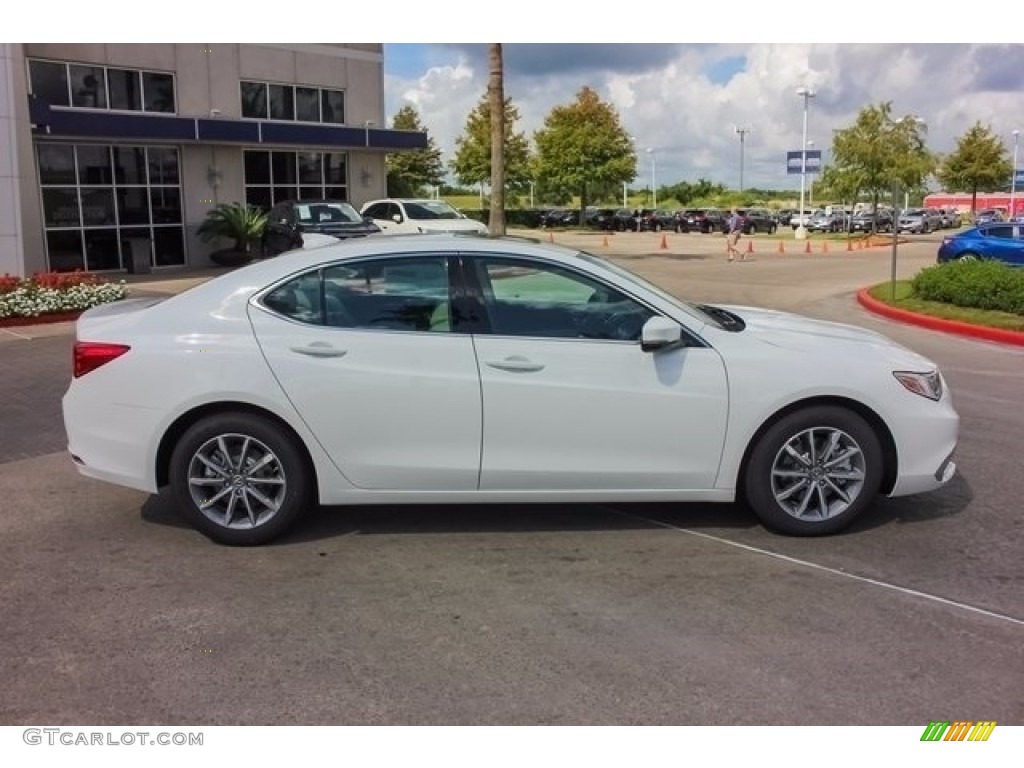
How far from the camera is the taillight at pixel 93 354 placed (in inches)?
187

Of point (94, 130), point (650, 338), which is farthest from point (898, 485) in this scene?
point (94, 130)

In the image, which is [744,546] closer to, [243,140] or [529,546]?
[529,546]

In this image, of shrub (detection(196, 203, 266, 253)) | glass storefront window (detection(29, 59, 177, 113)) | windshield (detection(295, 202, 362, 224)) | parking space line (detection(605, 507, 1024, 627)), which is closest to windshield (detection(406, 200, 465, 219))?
windshield (detection(295, 202, 362, 224))

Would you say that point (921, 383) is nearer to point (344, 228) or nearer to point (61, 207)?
point (344, 228)

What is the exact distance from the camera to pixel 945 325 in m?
13.4

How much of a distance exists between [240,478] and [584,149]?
55.4 meters

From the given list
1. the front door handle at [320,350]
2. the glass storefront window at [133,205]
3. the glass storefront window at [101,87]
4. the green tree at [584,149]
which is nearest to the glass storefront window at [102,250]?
the glass storefront window at [133,205]

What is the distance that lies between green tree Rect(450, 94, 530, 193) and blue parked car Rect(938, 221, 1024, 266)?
37716mm

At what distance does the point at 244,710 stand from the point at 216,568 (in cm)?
139

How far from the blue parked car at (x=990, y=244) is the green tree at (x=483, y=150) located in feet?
124

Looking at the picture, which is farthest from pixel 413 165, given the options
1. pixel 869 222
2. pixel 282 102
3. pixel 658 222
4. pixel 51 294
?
pixel 51 294

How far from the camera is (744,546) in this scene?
15.7ft

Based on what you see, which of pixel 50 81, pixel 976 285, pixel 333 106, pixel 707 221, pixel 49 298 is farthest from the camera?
pixel 707 221

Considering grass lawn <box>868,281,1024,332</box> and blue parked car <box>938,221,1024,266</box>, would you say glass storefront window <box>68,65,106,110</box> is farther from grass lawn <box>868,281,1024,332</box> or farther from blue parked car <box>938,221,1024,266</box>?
blue parked car <box>938,221,1024,266</box>
